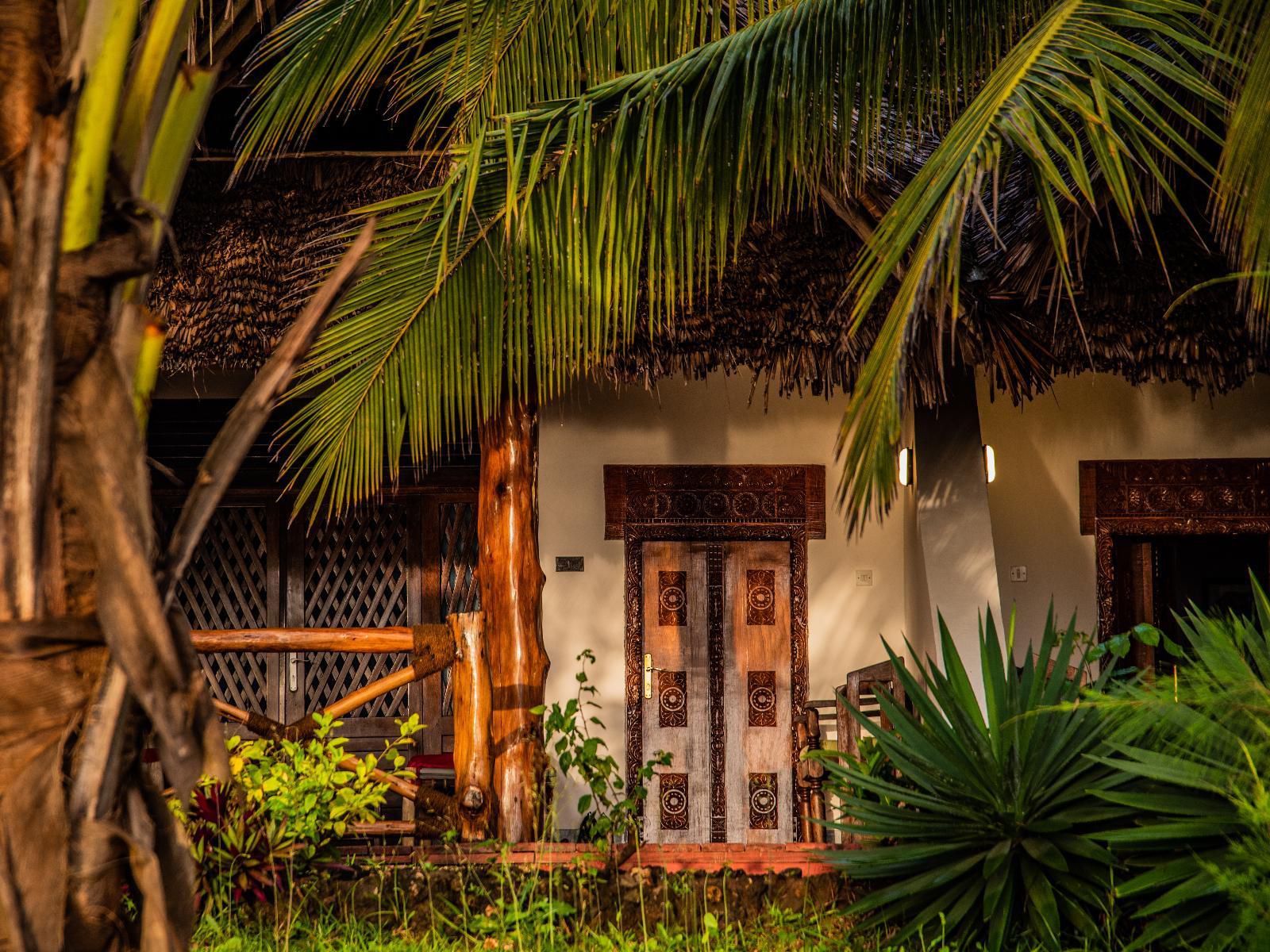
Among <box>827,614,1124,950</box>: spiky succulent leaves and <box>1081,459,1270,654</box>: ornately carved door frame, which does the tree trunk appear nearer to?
<box>827,614,1124,950</box>: spiky succulent leaves

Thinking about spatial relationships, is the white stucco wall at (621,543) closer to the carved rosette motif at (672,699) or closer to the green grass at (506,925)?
the carved rosette motif at (672,699)

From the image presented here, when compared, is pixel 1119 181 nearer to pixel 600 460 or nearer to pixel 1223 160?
pixel 1223 160

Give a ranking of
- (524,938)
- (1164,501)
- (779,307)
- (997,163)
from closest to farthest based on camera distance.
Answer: (997,163)
(524,938)
(779,307)
(1164,501)

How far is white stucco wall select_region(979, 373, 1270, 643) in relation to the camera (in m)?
6.34

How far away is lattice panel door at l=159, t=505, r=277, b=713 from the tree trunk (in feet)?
7.81

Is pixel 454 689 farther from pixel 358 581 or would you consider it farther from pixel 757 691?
pixel 358 581

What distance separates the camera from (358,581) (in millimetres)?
6871

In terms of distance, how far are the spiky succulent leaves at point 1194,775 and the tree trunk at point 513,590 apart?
226 centimetres

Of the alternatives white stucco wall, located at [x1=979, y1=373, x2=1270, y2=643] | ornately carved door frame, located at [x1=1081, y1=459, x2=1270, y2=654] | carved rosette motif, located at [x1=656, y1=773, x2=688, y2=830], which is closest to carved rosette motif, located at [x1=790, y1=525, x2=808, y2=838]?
carved rosette motif, located at [x1=656, y1=773, x2=688, y2=830]

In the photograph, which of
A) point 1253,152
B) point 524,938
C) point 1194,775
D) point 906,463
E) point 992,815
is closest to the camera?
point 1253,152

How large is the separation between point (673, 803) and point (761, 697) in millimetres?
759

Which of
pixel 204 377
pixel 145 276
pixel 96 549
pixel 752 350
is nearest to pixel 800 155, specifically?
pixel 145 276

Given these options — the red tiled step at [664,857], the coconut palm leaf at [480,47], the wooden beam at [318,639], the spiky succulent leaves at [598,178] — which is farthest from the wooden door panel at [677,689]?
the coconut palm leaf at [480,47]

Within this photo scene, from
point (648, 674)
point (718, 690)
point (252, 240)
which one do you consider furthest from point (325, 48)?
point (718, 690)
